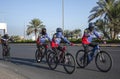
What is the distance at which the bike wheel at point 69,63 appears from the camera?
11783mm

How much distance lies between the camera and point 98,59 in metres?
12.2

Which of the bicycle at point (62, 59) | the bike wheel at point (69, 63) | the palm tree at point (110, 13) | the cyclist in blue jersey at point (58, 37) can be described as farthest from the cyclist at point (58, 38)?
the palm tree at point (110, 13)

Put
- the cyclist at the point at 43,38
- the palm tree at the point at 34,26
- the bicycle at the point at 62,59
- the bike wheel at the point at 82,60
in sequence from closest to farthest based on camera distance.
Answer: the bicycle at the point at 62,59, the bike wheel at the point at 82,60, the cyclist at the point at 43,38, the palm tree at the point at 34,26

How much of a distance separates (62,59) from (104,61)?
1.60 meters

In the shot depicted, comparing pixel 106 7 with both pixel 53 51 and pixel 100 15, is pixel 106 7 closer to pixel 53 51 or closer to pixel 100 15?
pixel 100 15

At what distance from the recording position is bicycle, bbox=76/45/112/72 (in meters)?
11.8

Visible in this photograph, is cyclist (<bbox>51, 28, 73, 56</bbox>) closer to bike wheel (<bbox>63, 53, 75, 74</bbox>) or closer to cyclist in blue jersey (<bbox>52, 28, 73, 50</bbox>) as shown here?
cyclist in blue jersey (<bbox>52, 28, 73, 50</bbox>)

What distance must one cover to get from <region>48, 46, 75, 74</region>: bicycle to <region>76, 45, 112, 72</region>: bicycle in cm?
92

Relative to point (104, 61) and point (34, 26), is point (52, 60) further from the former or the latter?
point (34, 26)

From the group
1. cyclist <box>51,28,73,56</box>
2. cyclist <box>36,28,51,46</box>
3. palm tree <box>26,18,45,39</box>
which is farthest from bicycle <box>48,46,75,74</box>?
palm tree <box>26,18,45,39</box>

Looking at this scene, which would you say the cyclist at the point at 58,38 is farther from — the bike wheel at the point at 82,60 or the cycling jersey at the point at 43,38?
the cycling jersey at the point at 43,38

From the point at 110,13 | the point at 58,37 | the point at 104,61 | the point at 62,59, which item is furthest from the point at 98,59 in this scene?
the point at 110,13

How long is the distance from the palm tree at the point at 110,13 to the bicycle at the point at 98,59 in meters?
38.3

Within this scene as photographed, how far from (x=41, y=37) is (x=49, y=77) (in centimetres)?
491
